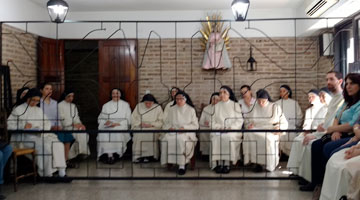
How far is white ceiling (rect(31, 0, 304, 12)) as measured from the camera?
20.8ft

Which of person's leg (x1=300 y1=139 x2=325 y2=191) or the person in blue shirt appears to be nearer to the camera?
the person in blue shirt

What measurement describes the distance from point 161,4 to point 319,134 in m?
3.56

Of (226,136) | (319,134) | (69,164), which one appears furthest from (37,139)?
(319,134)

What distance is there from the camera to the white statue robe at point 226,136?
5.29m

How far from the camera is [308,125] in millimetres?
5641

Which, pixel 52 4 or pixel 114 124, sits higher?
pixel 52 4

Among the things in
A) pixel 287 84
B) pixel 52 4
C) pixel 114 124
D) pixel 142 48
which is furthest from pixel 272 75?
pixel 52 4

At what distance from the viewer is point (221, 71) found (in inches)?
274

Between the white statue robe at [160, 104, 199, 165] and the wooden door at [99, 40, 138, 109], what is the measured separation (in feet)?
4.77

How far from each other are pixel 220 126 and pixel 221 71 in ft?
5.57

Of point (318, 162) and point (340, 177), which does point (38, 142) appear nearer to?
point (318, 162)

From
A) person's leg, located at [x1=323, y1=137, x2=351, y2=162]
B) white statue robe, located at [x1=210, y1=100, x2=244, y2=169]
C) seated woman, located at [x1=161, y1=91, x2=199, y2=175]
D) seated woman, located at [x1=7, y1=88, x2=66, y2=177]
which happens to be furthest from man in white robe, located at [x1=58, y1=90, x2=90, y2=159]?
person's leg, located at [x1=323, y1=137, x2=351, y2=162]

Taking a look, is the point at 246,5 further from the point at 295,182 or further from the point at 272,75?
the point at 272,75

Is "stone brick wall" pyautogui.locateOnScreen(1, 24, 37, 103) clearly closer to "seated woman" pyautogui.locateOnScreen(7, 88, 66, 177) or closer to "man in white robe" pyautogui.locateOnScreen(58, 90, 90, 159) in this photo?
"seated woman" pyautogui.locateOnScreen(7, 88, 66, 177)
